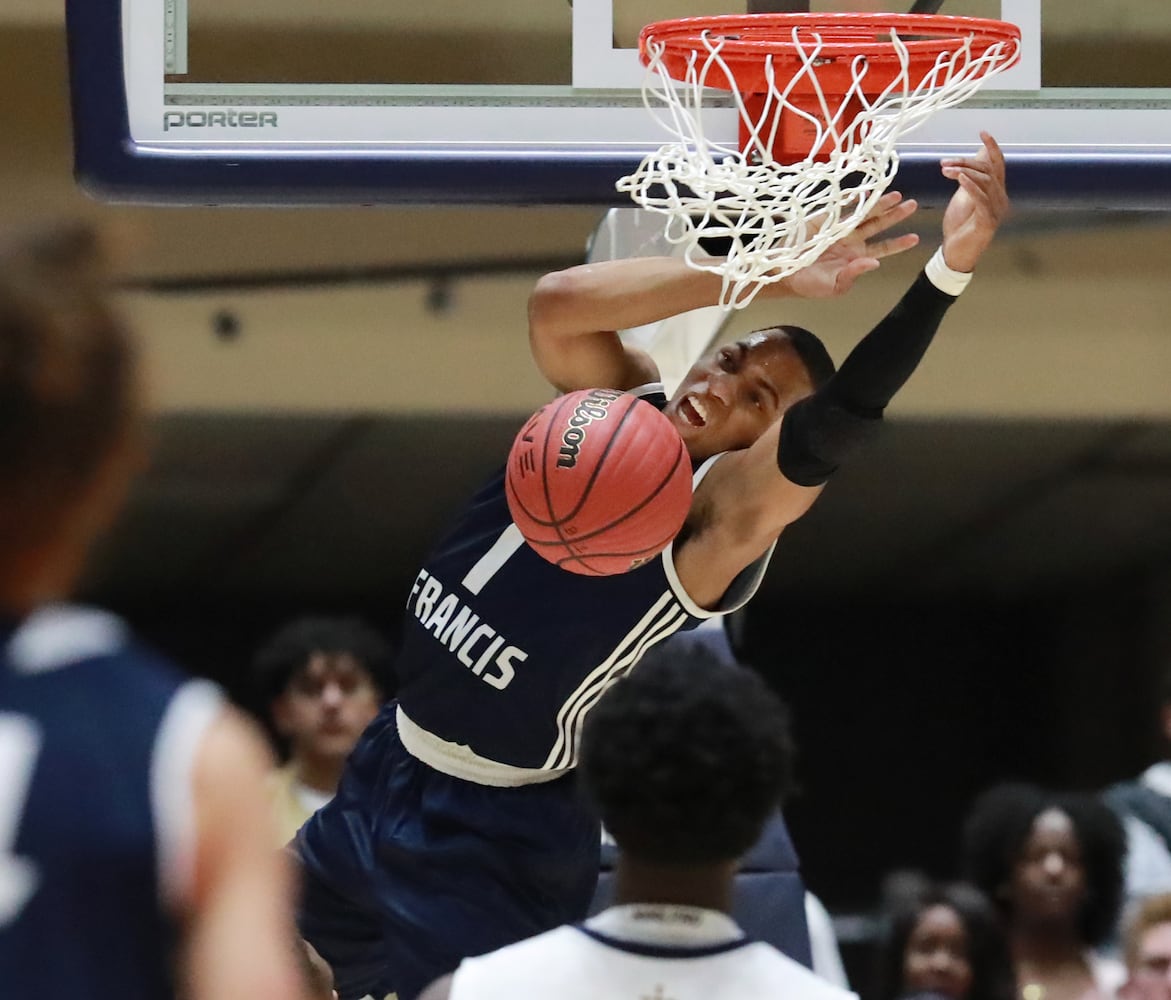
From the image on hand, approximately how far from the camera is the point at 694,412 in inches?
126

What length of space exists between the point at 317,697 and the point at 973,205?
262cm

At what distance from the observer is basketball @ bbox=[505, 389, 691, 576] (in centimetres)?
281

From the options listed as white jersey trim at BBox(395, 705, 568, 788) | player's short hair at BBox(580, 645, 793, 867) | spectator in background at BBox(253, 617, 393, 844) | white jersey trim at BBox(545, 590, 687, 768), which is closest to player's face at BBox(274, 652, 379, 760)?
spectator in background at BBox(253, 617, 393, 844)

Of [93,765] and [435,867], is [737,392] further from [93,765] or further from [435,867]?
[93,765]

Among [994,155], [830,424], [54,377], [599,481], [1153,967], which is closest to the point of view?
[54,377]

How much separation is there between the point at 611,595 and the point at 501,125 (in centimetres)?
79

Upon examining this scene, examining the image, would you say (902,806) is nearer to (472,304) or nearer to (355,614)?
(355,614)

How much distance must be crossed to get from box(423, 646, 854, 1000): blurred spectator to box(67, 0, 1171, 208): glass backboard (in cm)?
124

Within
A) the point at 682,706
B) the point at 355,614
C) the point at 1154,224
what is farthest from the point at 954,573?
the point at 682,706

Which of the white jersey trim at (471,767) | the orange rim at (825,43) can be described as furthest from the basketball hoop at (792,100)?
the white jersey trim at (471,767)

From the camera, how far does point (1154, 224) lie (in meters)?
7.18

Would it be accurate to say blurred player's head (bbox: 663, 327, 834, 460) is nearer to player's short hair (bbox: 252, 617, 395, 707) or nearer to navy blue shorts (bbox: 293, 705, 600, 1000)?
navy blue shorts (bbox: 293, 705, 600, 1000)

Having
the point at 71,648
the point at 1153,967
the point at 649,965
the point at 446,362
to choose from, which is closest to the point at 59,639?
the point at 71,648

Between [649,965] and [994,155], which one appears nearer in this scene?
[649,965]
